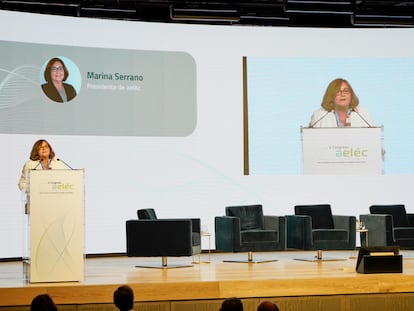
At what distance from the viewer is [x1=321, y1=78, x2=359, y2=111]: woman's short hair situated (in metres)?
11.6

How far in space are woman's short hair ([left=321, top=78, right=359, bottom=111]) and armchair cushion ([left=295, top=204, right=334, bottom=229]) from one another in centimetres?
178

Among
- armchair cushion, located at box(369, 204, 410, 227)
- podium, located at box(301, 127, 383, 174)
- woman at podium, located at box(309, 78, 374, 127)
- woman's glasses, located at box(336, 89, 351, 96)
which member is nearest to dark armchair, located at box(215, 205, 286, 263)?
podium, located at box(301, 127, 383, 174)

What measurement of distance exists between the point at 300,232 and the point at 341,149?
7.08 ft

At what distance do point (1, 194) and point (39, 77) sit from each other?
1585mm

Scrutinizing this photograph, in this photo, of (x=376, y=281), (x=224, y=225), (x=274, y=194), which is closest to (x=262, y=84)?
(x=274, y=194)

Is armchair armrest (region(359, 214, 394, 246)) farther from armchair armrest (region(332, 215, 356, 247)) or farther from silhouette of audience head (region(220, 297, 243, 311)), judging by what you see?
silhouette of audience head (region(220, 297, 243, 311))

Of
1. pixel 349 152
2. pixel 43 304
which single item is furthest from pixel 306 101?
pixel 43 304

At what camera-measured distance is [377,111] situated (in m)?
11.6

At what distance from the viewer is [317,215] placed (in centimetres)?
1041

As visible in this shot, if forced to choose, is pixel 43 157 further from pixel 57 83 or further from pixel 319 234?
pixel 319 234

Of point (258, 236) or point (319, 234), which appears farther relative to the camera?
point (319, 234)

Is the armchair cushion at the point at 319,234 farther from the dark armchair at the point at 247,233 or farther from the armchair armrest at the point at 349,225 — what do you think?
the dark armchair at the point at 247,233

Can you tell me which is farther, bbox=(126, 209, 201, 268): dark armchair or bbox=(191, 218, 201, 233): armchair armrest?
bbox=(191, 218, 201, 233): armchair armrest

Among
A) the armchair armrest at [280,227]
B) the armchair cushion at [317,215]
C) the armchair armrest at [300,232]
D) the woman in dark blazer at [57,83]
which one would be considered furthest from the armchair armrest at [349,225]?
the woman in dark blazer at [57,83]
